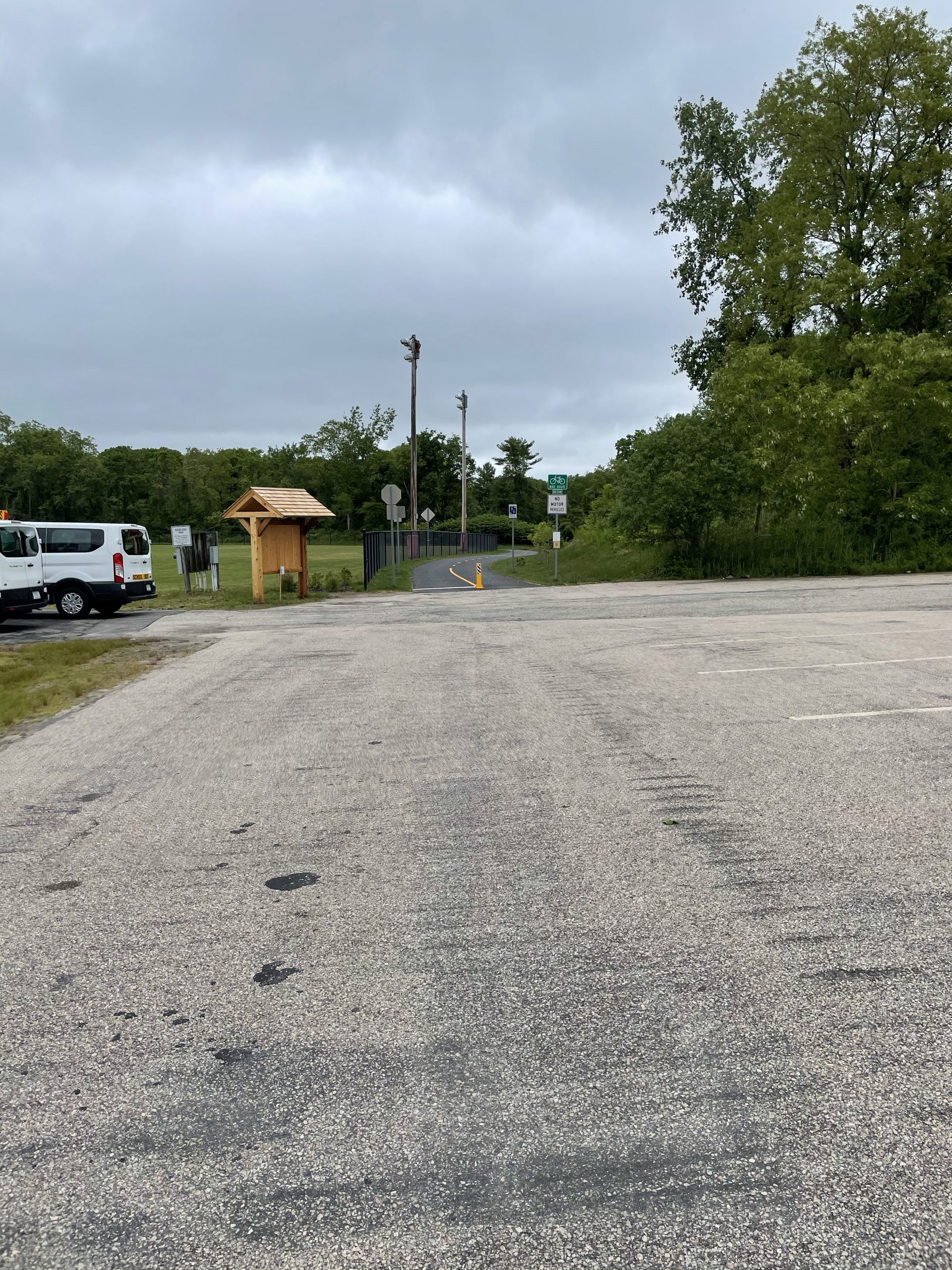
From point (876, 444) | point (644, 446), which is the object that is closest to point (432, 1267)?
point (644, 446)

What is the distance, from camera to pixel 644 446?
2584cm

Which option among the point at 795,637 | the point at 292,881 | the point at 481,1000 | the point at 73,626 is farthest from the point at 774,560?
the point at 481,1000

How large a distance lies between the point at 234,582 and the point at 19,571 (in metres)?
13.2

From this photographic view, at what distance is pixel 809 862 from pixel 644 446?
22.8 meters

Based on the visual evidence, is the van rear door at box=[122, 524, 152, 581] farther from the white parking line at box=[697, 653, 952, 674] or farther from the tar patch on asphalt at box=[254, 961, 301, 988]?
the tar patch on asphalt at box=[254, 961, 301, 988]

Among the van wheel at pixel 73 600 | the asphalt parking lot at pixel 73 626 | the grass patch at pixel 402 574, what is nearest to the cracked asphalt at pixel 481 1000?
the asphalt parking lot at pixel 73 626

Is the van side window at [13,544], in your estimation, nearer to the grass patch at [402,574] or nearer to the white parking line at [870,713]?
the grass patch at [402,574]

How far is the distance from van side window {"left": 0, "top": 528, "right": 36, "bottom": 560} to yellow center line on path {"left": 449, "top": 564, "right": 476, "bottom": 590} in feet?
40.6

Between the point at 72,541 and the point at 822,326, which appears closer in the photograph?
the point at 72,541

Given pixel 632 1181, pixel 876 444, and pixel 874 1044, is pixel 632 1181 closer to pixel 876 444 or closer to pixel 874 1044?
pixel 874 1044

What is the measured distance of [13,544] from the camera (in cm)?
1638

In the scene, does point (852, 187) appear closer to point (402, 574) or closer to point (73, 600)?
point (402, 574)

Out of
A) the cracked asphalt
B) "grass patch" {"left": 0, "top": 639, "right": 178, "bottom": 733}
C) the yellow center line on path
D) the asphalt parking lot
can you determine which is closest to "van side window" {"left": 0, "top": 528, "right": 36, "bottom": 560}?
the asphalt parking lot

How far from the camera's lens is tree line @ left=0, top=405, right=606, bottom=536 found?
311 ft
